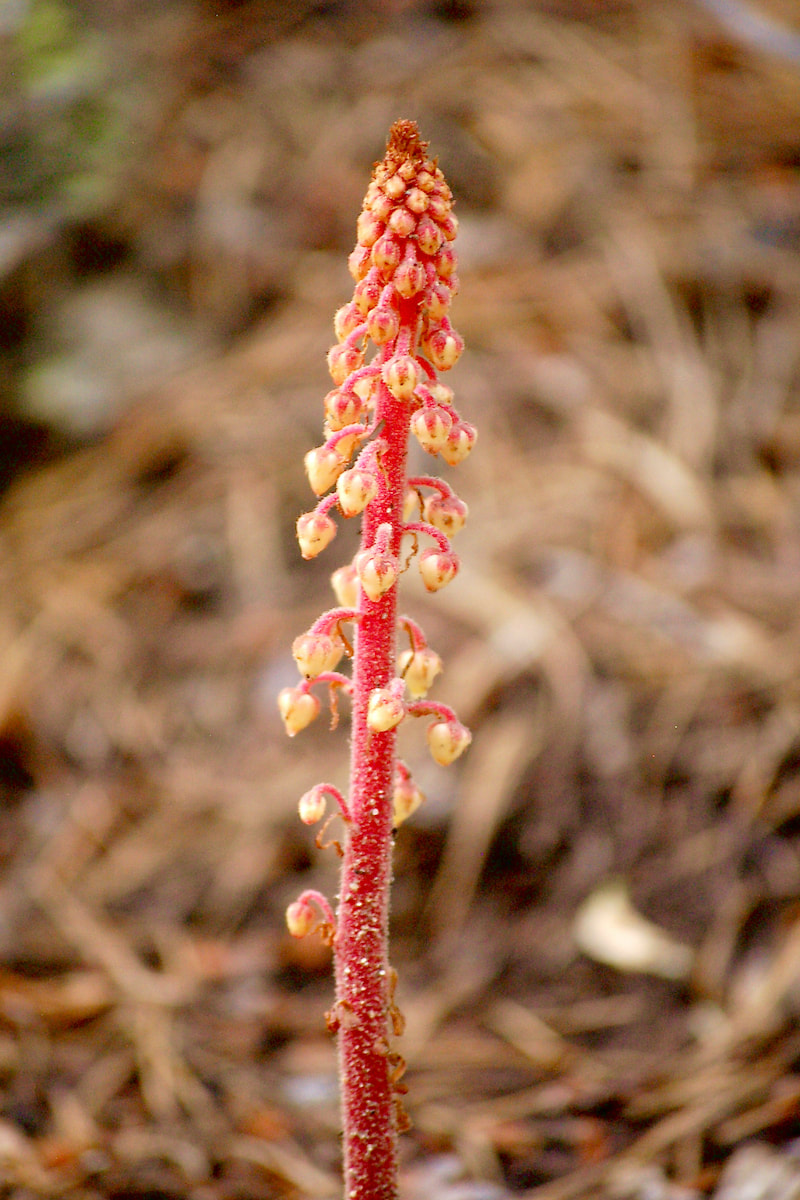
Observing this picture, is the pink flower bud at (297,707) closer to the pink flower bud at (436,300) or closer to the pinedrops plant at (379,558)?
the pinedrops plant at (379,558)

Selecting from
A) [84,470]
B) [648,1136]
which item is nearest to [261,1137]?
[648,1136]

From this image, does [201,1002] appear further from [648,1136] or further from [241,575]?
[241,575]

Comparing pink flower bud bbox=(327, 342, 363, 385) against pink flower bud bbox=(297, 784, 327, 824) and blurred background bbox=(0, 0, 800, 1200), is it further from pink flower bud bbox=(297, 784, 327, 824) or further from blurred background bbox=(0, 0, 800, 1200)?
blurred background bbox=(0, 0, 800, 1200)

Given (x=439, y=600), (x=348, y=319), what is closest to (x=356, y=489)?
(x=348, y=319)

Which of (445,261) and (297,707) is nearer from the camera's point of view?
(445,261)

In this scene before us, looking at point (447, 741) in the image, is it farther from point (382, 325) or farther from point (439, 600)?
point (439, 600)

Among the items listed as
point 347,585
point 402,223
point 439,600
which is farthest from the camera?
point 439,600

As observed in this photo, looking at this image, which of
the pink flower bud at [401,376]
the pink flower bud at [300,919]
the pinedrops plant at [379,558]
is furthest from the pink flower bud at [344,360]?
the pink flower bud at [300,919]

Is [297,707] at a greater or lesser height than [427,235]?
lesser

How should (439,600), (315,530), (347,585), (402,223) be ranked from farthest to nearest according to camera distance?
1. (439,600)
2. (347,585)
3. (315,530)
4. (402,223)
